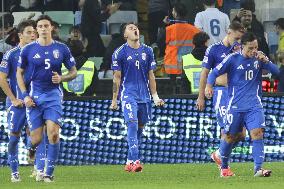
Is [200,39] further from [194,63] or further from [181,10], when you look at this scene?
[181,10]

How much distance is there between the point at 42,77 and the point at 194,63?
19.6 feet

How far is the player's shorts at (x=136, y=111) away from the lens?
20562 millimetres

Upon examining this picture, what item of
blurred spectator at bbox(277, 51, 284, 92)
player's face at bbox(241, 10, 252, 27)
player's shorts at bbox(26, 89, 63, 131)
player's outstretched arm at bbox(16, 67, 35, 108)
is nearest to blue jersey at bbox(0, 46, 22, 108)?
player's outstretched arm at bbox(16, 67, 35, 108)

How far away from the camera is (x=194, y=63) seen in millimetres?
23297

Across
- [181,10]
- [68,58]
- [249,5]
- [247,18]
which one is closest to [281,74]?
[247,18]

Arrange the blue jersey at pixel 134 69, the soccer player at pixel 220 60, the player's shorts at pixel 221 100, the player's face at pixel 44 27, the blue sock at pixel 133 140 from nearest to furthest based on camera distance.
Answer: the player's face at pixel 44 27
the soccer player at pixel 220 60
the player's shorts at pixel 221 100
the blue sock at pixel 133 140
the blue jersey at pixel 134 69

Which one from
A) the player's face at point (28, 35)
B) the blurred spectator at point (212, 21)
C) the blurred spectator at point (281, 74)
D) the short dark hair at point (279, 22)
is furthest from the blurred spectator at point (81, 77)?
the player's face at point (28, 35)

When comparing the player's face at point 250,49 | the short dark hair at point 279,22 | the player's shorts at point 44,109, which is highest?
the short dark hair at point 279,22

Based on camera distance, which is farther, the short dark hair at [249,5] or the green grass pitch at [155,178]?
the short dark hair at [249,5]

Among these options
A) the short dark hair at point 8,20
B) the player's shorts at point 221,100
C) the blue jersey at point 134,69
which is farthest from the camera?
the short dark hair at point 8,20

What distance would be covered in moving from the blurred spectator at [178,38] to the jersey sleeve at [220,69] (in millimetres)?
5849

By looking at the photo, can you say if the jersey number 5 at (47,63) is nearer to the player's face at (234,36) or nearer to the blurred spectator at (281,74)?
the player's face at (234,36)

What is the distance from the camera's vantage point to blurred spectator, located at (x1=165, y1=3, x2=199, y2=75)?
2388 cm

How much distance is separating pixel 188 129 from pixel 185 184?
619 centimetres
